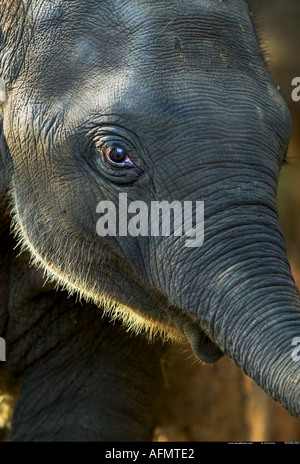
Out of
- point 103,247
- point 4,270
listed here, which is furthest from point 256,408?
point 103,247

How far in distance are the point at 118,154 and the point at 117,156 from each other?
0.03 ft

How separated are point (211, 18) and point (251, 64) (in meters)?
Result: 0.27

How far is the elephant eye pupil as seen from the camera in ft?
15.0

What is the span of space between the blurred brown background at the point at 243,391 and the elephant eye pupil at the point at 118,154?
4.31 m

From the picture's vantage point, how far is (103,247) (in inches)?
192

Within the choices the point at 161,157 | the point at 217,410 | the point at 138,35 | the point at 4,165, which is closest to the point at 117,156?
the point at 161,157

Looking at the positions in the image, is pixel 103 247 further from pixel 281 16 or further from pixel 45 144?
pixel 281 16

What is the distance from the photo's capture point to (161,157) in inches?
178

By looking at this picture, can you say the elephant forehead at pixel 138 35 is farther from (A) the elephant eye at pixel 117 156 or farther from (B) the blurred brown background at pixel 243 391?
(B) the blurred brown background at pixel 243 391

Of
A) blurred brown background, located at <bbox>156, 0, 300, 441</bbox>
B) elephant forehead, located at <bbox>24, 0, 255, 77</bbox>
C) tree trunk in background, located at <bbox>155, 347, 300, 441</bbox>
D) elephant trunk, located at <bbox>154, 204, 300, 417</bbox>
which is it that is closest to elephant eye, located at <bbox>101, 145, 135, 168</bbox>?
elephant forehead, located at <bbox>24, 0, 255, 77</bbox>

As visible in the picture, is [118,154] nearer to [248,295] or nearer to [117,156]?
[117,156]

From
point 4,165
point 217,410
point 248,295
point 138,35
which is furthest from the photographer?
point 217,410

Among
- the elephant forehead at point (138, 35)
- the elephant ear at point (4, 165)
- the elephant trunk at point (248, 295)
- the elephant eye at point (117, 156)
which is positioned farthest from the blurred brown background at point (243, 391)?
the elephant trunk at point (248, 295)
